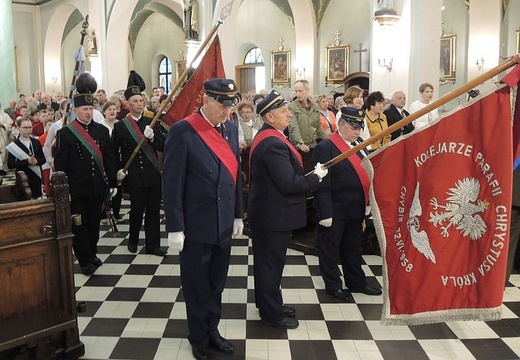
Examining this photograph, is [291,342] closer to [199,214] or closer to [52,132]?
[199,214]

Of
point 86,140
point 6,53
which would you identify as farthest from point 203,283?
point 6,53

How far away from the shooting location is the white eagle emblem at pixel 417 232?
3002 millimetres

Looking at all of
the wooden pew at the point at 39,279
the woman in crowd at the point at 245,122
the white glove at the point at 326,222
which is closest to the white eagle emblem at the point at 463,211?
the white glove at the point at 326,222

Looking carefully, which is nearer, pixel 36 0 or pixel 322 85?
pixel 322 85

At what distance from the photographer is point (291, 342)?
367 centimetres

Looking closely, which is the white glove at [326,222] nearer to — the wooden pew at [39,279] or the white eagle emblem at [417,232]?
the white eagle emblem at [417,232]

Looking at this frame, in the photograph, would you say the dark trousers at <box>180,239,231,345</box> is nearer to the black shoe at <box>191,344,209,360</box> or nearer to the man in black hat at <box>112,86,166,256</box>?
the black shoe at <box>191,344,209,360</box>

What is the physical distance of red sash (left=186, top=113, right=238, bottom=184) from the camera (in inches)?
129

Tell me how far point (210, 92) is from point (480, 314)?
205cm

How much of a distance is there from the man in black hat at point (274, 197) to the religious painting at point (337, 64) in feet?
45.0

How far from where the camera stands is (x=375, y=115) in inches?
249

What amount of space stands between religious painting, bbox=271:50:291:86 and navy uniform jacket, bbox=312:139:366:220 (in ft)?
47.9

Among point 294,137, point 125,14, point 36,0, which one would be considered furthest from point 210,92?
point 36,0

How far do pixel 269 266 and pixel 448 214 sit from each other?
4.62 ft
